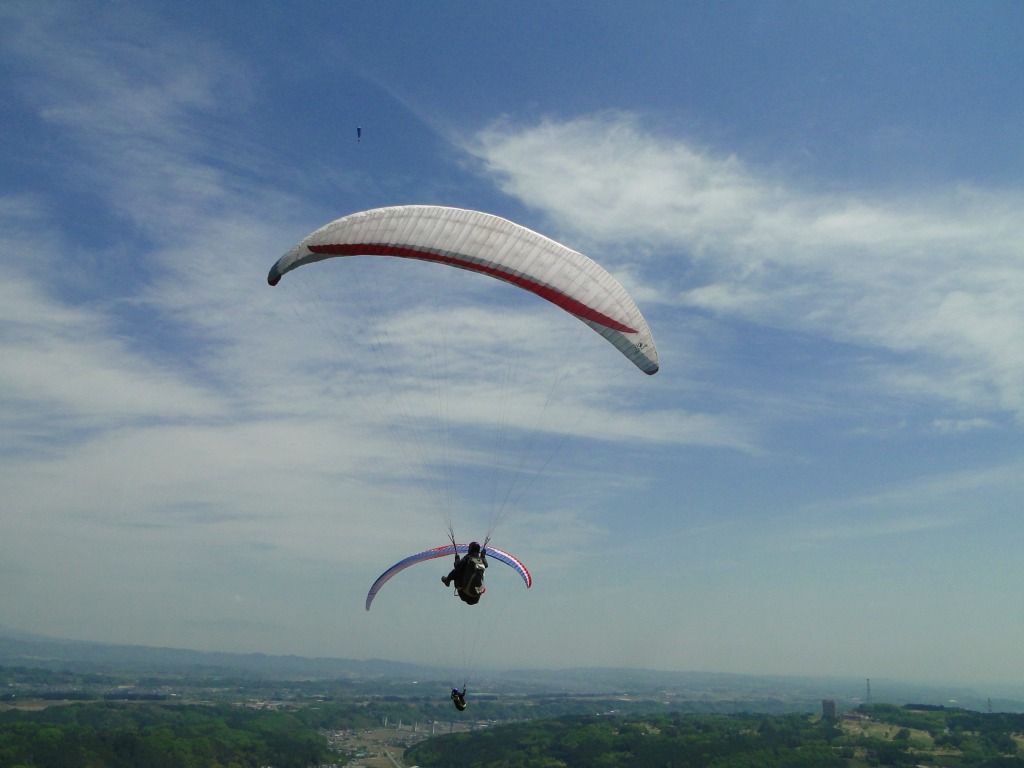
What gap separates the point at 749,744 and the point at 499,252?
3736 inches

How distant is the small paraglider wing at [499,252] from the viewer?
1761 cm

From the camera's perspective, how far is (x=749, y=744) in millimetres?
96062

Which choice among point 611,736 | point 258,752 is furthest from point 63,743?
point 611,736

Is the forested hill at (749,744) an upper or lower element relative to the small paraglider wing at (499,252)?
lower

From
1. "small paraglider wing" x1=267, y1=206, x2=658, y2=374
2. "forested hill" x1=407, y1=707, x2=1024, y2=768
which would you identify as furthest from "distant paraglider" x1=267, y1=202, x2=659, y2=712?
"forested hill" x1=407, y1=707, x2=1024, y2=768

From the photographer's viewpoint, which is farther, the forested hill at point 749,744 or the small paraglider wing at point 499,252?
the forested hill at point 749,744

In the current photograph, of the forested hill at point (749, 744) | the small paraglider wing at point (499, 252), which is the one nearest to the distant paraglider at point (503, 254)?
the small paraglider wing at point (499, 252)

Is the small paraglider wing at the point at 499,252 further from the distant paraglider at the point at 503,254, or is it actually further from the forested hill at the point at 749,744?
the forested hill at the point at 749,744

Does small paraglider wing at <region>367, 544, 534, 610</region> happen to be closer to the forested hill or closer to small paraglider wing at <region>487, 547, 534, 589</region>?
small paraglider wing at <region>487, 547, 534, 589</region>

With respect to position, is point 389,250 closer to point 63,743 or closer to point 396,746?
point 63,743

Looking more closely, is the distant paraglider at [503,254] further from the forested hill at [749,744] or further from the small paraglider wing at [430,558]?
the forested hill at [749,744]

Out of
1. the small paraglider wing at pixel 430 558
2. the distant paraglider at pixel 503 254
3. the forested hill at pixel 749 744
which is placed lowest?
the forested hill at pixel 749 744

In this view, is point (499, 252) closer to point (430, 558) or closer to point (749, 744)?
point (430, 558)

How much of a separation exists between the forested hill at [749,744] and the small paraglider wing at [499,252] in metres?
81.3
